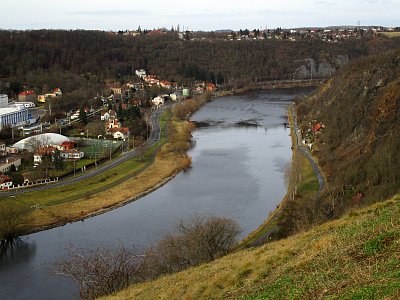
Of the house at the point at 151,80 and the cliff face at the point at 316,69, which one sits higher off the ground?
the cliff face at the point at 316,69

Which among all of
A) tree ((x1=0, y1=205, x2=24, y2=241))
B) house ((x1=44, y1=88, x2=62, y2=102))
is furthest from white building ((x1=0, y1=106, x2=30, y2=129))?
tree ((x1=0, y1=205, x2=24, y2=241))

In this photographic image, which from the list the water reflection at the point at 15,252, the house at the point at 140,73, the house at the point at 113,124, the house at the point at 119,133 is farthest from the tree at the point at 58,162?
the house at the point at 140,73

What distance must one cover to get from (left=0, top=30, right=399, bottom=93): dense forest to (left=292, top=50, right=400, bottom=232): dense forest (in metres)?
21.1

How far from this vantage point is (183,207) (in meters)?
13.5

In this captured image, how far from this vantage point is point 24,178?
15562 mm

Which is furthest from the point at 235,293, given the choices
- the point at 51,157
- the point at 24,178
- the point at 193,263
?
Result: the point at 51,157

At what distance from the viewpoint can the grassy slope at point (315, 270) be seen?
3.83 m

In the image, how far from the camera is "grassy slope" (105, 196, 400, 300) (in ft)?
12.6

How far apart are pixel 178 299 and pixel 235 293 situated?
73 centimetres

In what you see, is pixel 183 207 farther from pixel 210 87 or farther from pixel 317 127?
pixel 210 87

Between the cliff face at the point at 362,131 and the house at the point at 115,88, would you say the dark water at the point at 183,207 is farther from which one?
the house at the point at 115,88

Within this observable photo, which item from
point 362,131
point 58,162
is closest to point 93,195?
point 58,162

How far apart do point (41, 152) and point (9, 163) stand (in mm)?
1233

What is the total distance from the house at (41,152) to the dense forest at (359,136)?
8.80 meters
